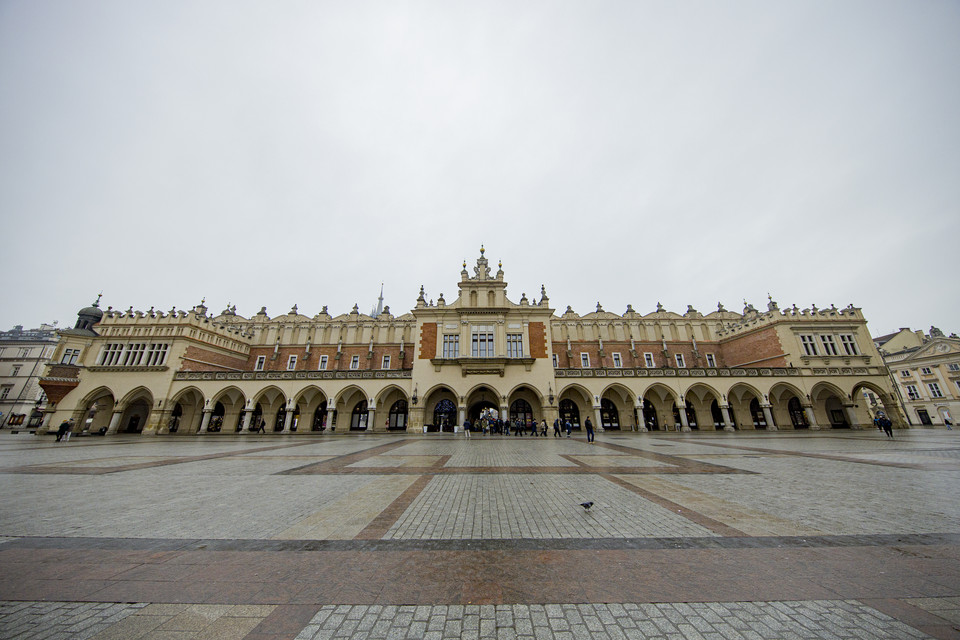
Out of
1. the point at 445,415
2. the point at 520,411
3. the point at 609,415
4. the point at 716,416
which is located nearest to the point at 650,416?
the point at 609,415

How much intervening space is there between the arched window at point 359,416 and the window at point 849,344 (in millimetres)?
42623

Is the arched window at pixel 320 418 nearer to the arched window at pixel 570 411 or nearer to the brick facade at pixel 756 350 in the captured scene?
the arched window at pixel 570 411

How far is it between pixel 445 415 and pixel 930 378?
59.2 metres

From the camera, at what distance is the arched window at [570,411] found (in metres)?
30.8

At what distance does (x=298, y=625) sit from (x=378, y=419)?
29893mm

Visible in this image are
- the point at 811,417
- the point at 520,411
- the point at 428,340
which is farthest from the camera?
the point at 520,411

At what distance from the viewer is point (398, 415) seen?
31.5 m

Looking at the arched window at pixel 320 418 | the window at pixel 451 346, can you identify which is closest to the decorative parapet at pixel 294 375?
the window at pixel 451 346

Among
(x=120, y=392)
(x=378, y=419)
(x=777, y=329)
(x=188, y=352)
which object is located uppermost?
(x=777, y=329)

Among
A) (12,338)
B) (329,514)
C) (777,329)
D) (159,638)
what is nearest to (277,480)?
(329,514)

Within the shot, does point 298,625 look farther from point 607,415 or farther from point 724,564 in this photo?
point 607,415

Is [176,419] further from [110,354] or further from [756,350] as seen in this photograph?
[756,350]

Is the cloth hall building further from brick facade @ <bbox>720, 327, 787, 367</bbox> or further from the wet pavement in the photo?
the wet pavement

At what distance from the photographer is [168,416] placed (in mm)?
28266
